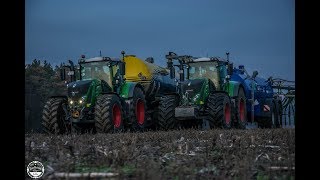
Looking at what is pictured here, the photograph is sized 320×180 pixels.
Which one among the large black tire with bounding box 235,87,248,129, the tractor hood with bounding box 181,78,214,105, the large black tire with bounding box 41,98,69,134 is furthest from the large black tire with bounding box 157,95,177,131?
the large black tire with bounding box 41,98,69,134

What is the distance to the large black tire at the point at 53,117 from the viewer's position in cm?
1030

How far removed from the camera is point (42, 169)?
3527 mm

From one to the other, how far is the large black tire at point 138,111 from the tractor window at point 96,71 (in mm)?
883

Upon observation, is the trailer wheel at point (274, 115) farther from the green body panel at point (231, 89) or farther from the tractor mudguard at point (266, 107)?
the green body panel at point (231, 89)

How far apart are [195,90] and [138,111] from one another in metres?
1.68

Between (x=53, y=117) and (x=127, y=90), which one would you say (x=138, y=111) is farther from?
(x=53, y=117)
